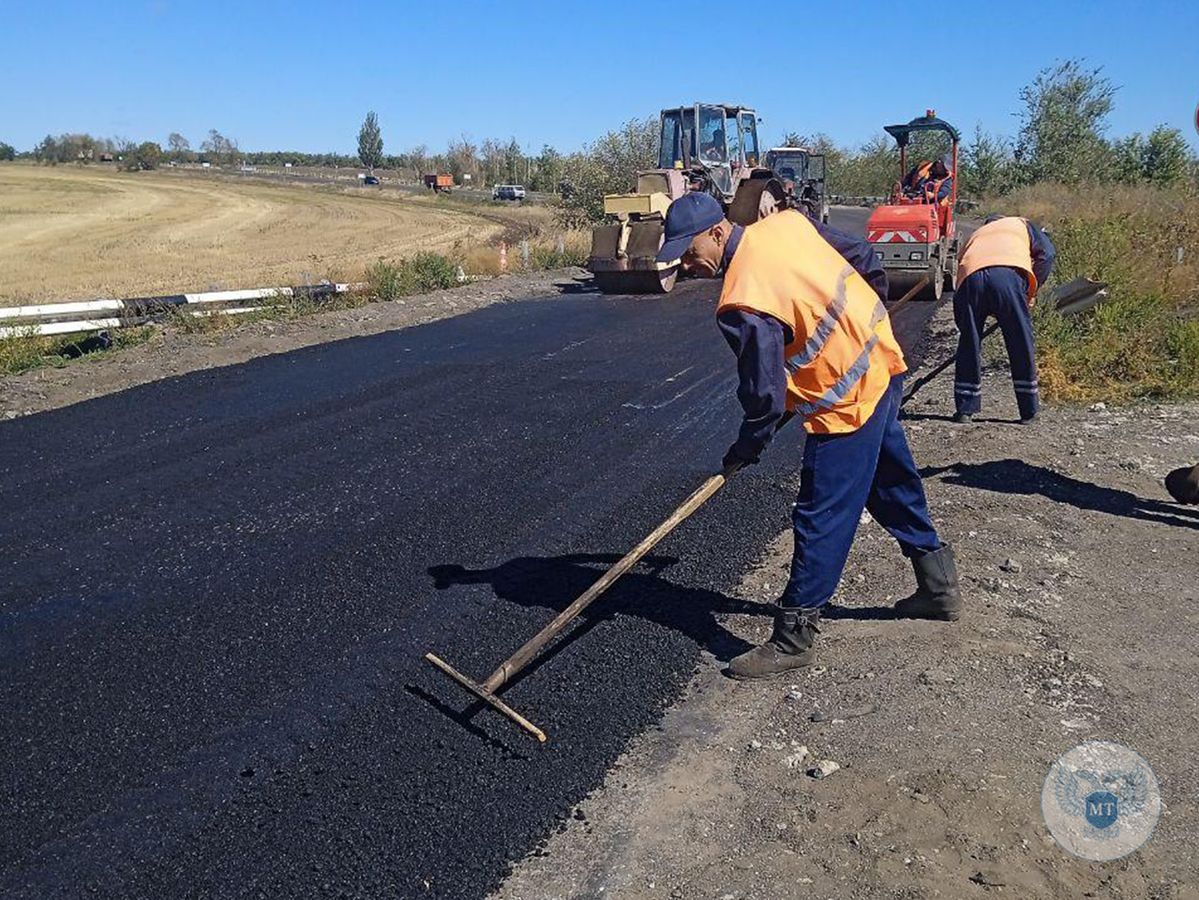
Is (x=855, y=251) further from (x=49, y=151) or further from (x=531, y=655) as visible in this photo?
(x=49, y=151)

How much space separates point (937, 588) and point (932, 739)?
32.5 inches

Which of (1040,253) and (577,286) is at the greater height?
(1040,253)

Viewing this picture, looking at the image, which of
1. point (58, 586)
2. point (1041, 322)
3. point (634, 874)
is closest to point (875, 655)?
point (634, 874)

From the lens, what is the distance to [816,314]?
10.5 feet

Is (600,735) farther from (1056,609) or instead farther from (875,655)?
(1056,609)

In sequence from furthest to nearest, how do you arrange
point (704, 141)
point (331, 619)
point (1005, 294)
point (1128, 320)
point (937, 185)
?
1. point (704, 141)
2. point (937, 185)
3. point (1128, 320)
4. point (1005, 294)
5. point (331, 619)

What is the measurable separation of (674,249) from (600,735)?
155 centimetres

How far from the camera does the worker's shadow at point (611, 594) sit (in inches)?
151

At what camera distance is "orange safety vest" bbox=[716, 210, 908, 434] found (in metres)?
3.15

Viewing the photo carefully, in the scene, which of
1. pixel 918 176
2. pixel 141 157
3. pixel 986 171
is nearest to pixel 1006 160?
pixel 986 171

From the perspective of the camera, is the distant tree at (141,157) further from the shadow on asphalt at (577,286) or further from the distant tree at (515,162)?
the shadow on asphalt at (577,286)

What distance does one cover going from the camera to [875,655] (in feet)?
11.8

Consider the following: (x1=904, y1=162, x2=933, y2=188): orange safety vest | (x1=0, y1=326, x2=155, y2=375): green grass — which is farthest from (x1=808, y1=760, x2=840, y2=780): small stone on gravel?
(x1=904, y1=162, x2=933, y2=188): orange safety vest

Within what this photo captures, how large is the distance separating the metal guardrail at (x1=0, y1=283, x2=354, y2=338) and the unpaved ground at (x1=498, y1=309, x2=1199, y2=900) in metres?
7.84
